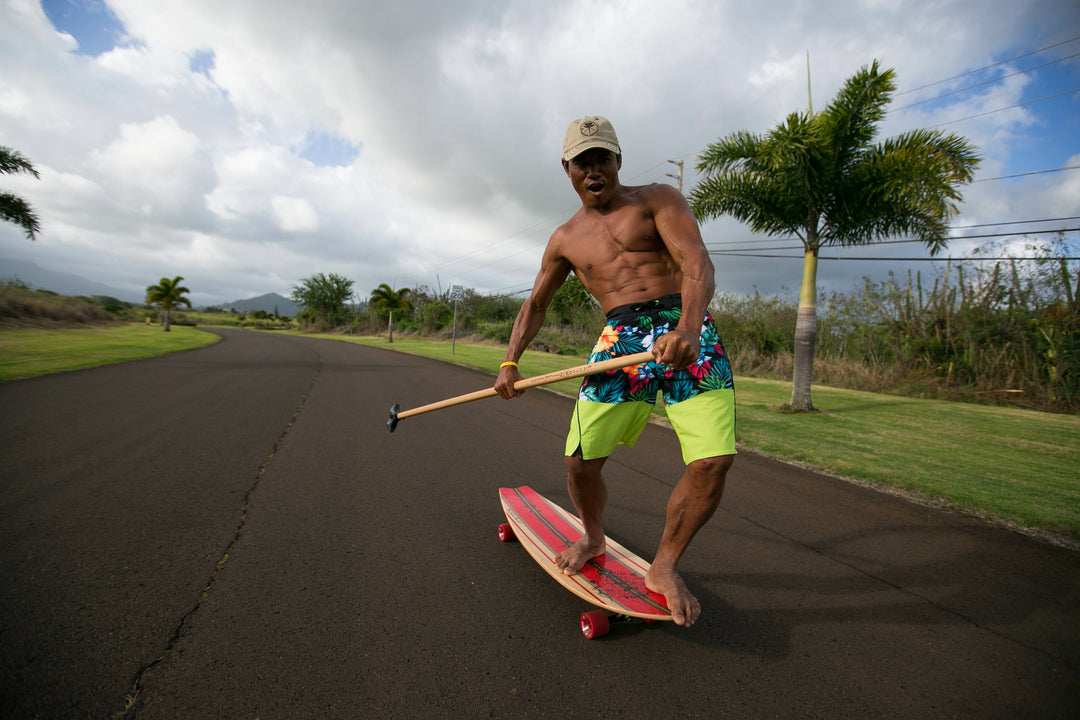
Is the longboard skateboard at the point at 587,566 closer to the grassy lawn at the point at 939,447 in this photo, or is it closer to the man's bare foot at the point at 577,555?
the man's bare foot at the point at 577,555

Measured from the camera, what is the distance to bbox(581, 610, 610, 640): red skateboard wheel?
7.11ft

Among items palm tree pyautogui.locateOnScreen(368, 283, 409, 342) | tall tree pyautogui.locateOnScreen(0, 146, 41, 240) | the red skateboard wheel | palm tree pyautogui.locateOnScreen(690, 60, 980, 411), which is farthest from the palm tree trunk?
palm tree pyautogui.locateOnScreen(368, 283, 409, 342)

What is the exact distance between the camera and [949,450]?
646 centimetres

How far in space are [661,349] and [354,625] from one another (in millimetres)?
1873

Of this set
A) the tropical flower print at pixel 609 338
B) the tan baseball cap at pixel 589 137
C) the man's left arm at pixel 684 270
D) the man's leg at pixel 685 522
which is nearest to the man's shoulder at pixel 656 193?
the man's left arm at pixel 684 270

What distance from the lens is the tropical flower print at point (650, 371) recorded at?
7.52 feet

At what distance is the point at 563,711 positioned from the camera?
5.73 ft

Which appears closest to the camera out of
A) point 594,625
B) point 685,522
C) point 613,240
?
point 594,625

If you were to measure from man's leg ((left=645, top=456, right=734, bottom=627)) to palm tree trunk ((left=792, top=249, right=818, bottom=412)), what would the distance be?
8.49 metres

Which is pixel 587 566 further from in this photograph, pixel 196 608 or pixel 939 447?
pixel 939 447

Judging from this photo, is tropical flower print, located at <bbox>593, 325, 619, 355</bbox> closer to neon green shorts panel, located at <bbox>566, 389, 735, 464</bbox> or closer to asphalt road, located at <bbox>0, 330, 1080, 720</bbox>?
neon green shorts panel, located at <bbox>566, 389, 735, 464</bbox>

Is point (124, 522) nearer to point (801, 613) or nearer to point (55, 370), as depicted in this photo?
point (801, 613)

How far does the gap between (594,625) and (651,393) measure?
3.65 feet

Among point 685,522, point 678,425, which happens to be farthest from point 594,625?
point 678,425
